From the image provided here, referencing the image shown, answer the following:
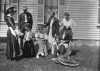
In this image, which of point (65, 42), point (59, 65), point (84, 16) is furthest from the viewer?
point (84, 16)

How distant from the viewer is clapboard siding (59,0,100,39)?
245 inches

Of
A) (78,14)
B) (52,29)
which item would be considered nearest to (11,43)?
(52,29)

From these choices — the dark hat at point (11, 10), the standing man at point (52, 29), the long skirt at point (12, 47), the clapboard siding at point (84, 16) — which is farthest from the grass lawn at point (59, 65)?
the dark hat at point (11, 10)

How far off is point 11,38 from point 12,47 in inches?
8.9

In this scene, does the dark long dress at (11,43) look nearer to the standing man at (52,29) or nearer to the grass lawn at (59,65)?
the grass lawn at (59,65)

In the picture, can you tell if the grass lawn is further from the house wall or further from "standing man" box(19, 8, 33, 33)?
"standing man" box(19, 8, 33, 33)

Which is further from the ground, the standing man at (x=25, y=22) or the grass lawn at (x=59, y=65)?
the standing man at (x=25, y=22)

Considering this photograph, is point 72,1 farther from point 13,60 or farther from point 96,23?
point 13,60

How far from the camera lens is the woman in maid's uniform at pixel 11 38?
20.1ft

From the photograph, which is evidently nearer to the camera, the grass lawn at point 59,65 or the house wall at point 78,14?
the grass lawn at point 59,65

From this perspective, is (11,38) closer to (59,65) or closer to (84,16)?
(59,65)

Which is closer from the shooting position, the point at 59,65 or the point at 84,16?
the point at 59,65

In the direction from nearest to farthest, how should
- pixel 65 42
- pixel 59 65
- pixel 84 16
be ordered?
pixel 59 65 → pixel 65 42 → pixel 84 16

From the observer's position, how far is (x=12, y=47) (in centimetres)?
621
